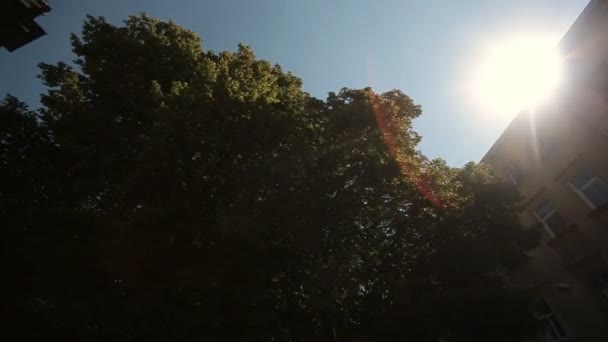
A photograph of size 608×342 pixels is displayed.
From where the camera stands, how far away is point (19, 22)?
13.2ft

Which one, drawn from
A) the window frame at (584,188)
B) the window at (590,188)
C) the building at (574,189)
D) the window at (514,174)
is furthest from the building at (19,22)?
the window at (514,174)

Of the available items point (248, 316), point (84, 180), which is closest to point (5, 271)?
point (84, 180)

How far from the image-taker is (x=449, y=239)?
37.9 feet

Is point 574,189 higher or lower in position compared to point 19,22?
higher

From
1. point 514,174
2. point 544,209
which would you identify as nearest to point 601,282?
point 544,209

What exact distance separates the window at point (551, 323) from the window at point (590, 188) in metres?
4.47

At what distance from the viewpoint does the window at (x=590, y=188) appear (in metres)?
12.1

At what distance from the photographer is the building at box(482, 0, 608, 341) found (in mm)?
11906

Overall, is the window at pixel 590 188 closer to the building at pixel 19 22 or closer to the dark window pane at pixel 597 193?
the dark window pane at pixel 597 193

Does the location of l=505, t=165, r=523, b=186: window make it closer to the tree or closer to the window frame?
the window frame

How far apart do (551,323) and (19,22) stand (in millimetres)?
18583

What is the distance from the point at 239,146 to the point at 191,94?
1.66 metres

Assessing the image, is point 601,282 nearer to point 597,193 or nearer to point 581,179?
point 597,193

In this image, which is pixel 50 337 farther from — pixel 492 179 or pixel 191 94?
pixel 492 179
